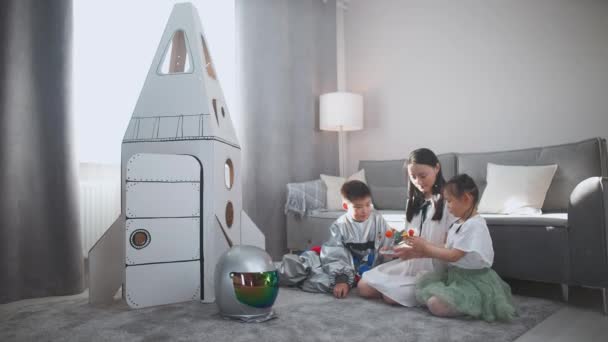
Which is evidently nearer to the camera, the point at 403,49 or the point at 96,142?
the point at 96,142

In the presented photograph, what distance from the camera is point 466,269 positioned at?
1840 millimetres

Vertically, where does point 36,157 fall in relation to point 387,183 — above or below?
above

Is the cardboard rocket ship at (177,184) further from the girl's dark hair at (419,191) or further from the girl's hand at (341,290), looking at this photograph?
the girl's dark hair at (419,191)

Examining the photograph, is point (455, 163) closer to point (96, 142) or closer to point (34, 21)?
point (96, 142)

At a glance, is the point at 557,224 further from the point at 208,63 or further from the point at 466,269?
the point at 208,63

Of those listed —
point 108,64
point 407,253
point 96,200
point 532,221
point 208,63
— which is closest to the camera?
point 407,253

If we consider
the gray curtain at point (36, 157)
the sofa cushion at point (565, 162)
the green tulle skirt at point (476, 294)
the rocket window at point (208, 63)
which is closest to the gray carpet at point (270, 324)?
the green tulle skirt at point (476, 294)

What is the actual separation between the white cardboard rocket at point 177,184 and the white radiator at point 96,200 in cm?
51

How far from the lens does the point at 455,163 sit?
127 inches

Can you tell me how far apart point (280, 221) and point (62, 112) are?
1.74 m

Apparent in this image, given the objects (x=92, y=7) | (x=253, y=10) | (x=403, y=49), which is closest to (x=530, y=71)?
(x=403, y=49)

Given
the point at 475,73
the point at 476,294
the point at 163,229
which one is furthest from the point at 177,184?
the point at 475,73

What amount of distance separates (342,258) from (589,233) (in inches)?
43.0

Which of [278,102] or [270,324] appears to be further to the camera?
[278,102]
